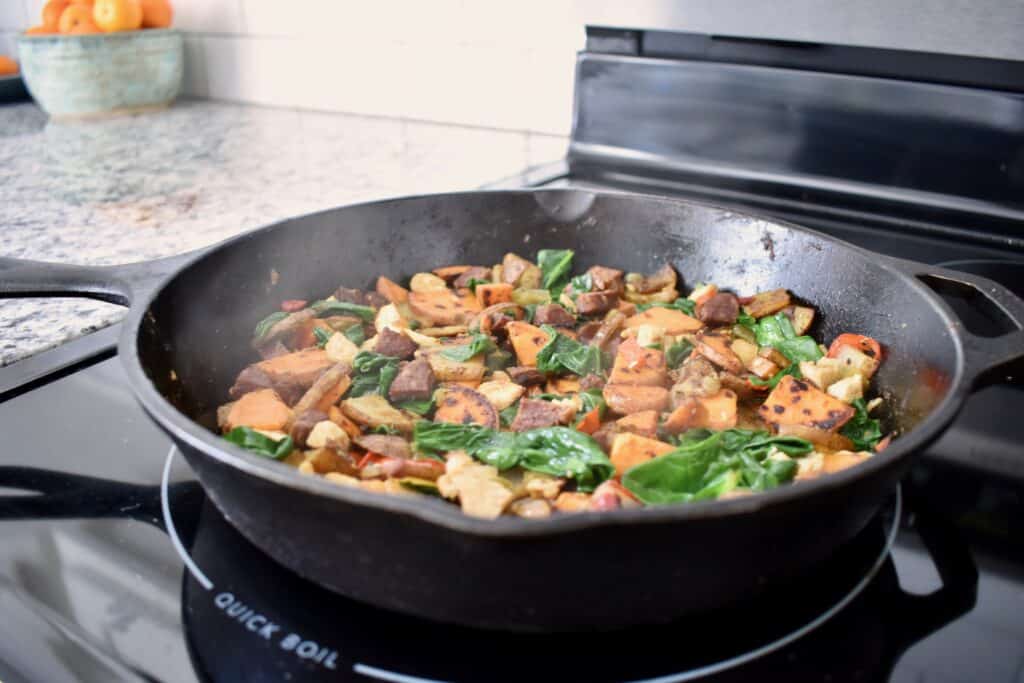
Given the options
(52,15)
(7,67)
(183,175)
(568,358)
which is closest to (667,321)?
(568,358)

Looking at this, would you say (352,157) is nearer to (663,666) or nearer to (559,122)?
(559,122)

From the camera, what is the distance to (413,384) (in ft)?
3.32

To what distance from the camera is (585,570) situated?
537mm

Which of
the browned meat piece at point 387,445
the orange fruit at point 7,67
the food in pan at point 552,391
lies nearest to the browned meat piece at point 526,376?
the food in pan at point 552,391

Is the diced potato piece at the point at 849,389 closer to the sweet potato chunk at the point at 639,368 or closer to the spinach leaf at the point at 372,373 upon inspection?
the sweet potato chunk at the point at 639,368

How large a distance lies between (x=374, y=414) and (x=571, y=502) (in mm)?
297

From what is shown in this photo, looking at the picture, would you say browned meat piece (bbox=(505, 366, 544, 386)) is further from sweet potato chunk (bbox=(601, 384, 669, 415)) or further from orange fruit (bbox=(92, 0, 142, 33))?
orange fruit (bbox=(92, 0, 142, 33))

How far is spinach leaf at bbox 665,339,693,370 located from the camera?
112 centimetres

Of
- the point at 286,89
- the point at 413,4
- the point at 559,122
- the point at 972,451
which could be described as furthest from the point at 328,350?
the point at 286,89

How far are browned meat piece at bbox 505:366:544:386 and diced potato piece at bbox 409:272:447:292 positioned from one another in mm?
241

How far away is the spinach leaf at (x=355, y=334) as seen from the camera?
1.16 m

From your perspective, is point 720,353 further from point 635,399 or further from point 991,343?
point 991,343

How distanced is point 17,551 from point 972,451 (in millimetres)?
933

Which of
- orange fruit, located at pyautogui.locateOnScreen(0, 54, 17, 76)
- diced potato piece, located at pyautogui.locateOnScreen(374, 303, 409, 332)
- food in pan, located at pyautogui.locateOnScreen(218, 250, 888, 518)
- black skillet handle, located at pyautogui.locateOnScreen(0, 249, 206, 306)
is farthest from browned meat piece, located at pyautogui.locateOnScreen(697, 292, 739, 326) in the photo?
orange fruit, located at pyautogui.locateOnScreen(0, 54, 17, 76)
